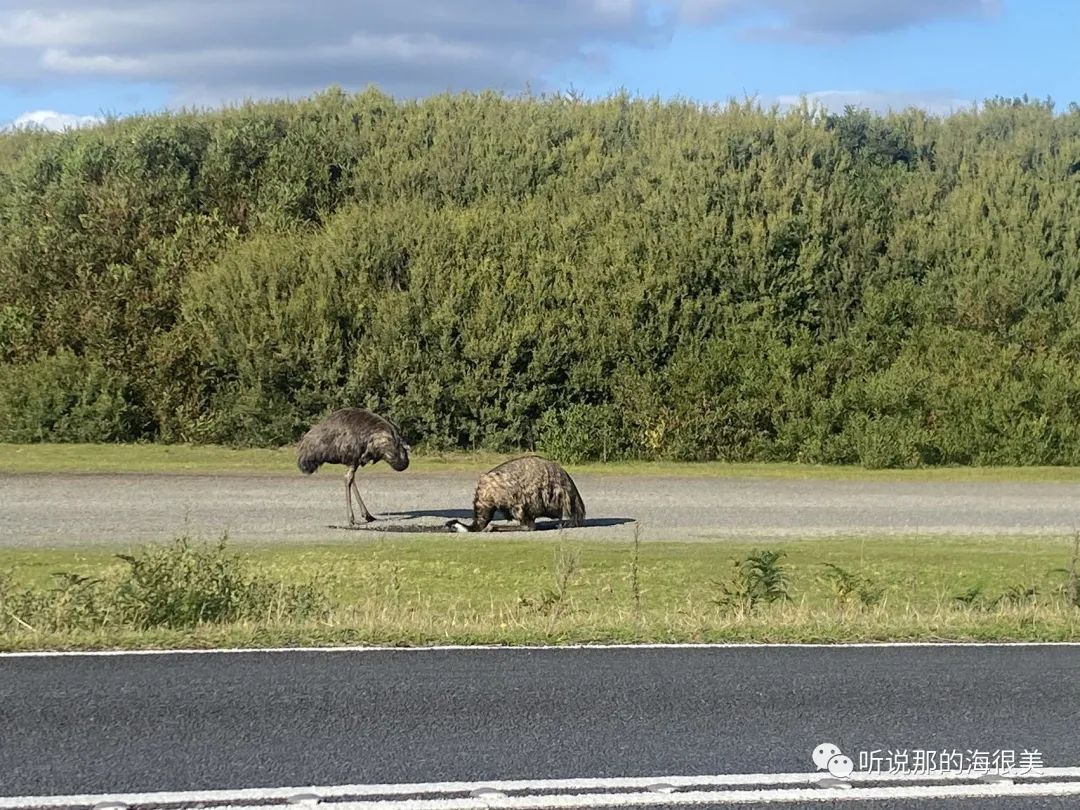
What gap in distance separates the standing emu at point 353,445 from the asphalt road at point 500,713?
9432mm

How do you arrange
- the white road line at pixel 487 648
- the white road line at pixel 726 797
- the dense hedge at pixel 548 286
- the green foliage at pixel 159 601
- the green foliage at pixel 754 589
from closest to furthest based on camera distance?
the white road line at pixel 726 797
the white road line at pixel 487 648
the green foliage at pixel 159 601
the green foliage at pixel 754 589
the dense hedge at pixel 548 286

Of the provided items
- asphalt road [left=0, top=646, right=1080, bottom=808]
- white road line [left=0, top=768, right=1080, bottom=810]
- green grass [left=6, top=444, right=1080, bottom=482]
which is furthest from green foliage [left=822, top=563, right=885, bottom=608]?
green grass [left=6, top=444, right=1080, bottom=482]

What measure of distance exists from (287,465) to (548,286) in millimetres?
7577

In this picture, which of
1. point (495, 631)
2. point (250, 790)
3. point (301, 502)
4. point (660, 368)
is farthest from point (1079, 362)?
point (250, 790)

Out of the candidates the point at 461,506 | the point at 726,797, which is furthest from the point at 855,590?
the point at 461,506

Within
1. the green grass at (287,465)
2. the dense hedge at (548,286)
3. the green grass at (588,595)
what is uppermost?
the dense hedge at (548,286)

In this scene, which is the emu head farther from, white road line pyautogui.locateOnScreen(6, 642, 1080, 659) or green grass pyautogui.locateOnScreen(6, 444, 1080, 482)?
white road line pyautogui.locateOnScreen(6, 642, 1080, 659)

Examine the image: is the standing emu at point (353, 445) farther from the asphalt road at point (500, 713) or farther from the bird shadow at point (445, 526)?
the asphalt road at point (500, 713)

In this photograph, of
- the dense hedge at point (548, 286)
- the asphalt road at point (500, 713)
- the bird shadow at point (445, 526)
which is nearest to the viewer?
the asphalt road at point (500, 713)

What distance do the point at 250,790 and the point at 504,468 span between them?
12.0 m

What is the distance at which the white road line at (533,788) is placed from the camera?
5.70m

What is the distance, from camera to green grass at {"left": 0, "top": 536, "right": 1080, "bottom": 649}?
970cm

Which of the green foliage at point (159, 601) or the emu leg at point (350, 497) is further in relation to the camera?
the emu leg at point (350, 497)

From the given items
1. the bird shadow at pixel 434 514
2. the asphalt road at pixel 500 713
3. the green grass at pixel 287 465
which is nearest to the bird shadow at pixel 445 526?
the bird shadow at pixel 434 514
